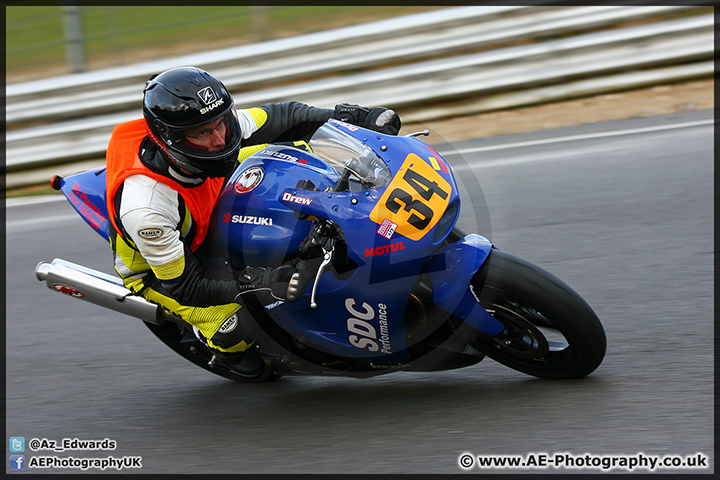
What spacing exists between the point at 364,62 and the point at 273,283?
5.63m

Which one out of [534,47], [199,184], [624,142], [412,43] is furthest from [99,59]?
[199,184]

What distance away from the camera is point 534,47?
795cm

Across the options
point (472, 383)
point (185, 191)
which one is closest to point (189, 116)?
point (185, 191)

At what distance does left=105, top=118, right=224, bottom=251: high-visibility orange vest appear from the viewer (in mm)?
3227

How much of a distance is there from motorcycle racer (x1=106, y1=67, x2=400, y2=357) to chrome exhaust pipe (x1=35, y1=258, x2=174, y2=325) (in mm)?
140

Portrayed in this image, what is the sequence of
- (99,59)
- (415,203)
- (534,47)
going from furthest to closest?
(99,59), (534,47), (415,203)

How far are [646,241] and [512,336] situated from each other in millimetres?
1966

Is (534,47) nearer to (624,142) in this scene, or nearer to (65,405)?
(624,142)

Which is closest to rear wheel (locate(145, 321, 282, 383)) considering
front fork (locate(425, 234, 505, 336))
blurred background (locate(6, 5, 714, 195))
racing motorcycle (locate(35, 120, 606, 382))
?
racing motorcycle (locate(35, 120, 606, 382))

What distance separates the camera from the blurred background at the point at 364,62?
7844mm

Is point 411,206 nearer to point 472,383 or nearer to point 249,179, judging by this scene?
point 249,179

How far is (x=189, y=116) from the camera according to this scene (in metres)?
3.02

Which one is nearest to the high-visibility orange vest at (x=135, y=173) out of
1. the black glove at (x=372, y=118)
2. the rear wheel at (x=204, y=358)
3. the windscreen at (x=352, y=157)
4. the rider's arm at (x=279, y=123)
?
the rider's arm at (x=279, y=123)

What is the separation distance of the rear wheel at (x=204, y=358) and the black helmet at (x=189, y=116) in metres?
1.16
